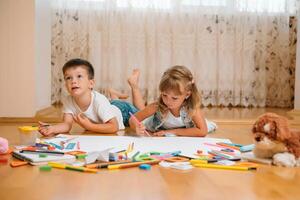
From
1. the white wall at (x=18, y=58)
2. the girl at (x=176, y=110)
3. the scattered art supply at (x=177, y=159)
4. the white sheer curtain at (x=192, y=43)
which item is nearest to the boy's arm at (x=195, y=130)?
the girl at (x=176, y=110)

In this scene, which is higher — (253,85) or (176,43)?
(176,43)

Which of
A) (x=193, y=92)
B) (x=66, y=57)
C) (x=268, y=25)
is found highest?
(x=268, y=25)

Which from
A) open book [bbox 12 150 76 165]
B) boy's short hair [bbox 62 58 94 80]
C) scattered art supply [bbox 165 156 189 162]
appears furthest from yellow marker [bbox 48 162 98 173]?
boy's short hair [bbox 62 58 94 80]

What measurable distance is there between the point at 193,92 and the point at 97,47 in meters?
1.50

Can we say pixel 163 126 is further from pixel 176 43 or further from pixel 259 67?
pixel 259 67

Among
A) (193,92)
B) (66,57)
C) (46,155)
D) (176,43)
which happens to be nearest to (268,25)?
(176,43)

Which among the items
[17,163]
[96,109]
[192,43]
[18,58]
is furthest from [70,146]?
[192,43]

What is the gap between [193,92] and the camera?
179 centimetres

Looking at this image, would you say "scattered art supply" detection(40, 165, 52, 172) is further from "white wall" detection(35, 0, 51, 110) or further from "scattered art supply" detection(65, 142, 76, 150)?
"white wall" detection(35, 0, 51, 110)

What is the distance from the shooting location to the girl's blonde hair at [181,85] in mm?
1710

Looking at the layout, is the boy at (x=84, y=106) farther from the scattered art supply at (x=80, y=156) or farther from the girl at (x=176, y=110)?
the scattered art supply at (x=80, y=156)

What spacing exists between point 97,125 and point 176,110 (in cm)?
33

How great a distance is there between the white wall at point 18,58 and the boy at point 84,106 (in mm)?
473

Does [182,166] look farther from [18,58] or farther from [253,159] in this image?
[18,58]
